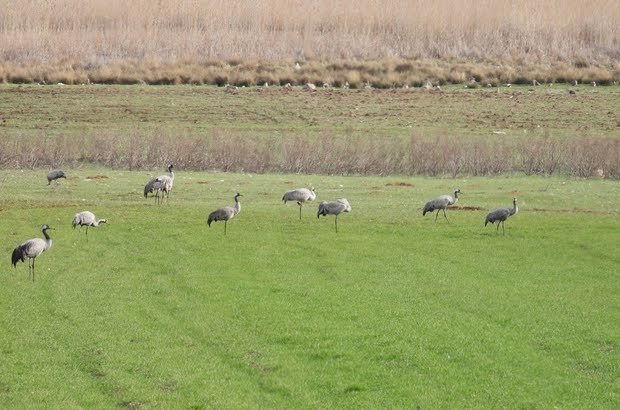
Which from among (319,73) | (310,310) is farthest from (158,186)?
(319,73)

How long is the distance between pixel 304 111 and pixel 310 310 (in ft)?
142

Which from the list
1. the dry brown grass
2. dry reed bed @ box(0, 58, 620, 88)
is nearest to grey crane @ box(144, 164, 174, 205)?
dry reed bed @ box(0, 58, 620, 88)

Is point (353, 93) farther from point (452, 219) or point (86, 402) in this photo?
point (86, 402)

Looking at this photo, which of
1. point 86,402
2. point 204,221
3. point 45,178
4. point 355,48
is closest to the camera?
point 86,402

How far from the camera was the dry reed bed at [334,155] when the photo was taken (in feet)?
160

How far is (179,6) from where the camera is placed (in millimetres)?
81562

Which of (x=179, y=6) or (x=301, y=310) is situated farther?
(x=179, y=6)

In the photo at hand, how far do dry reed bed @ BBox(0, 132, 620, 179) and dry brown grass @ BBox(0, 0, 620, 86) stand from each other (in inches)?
724

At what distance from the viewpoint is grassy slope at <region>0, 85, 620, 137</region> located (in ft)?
197

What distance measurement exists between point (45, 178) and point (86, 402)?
31260mm

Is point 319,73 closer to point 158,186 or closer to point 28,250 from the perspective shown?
point 158,186

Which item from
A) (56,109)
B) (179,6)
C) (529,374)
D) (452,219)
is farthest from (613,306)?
(179,6)

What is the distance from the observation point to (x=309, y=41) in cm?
7775

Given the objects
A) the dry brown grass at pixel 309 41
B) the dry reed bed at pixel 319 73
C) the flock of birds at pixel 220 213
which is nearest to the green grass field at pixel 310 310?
the flock of birds at pixel 220 213
